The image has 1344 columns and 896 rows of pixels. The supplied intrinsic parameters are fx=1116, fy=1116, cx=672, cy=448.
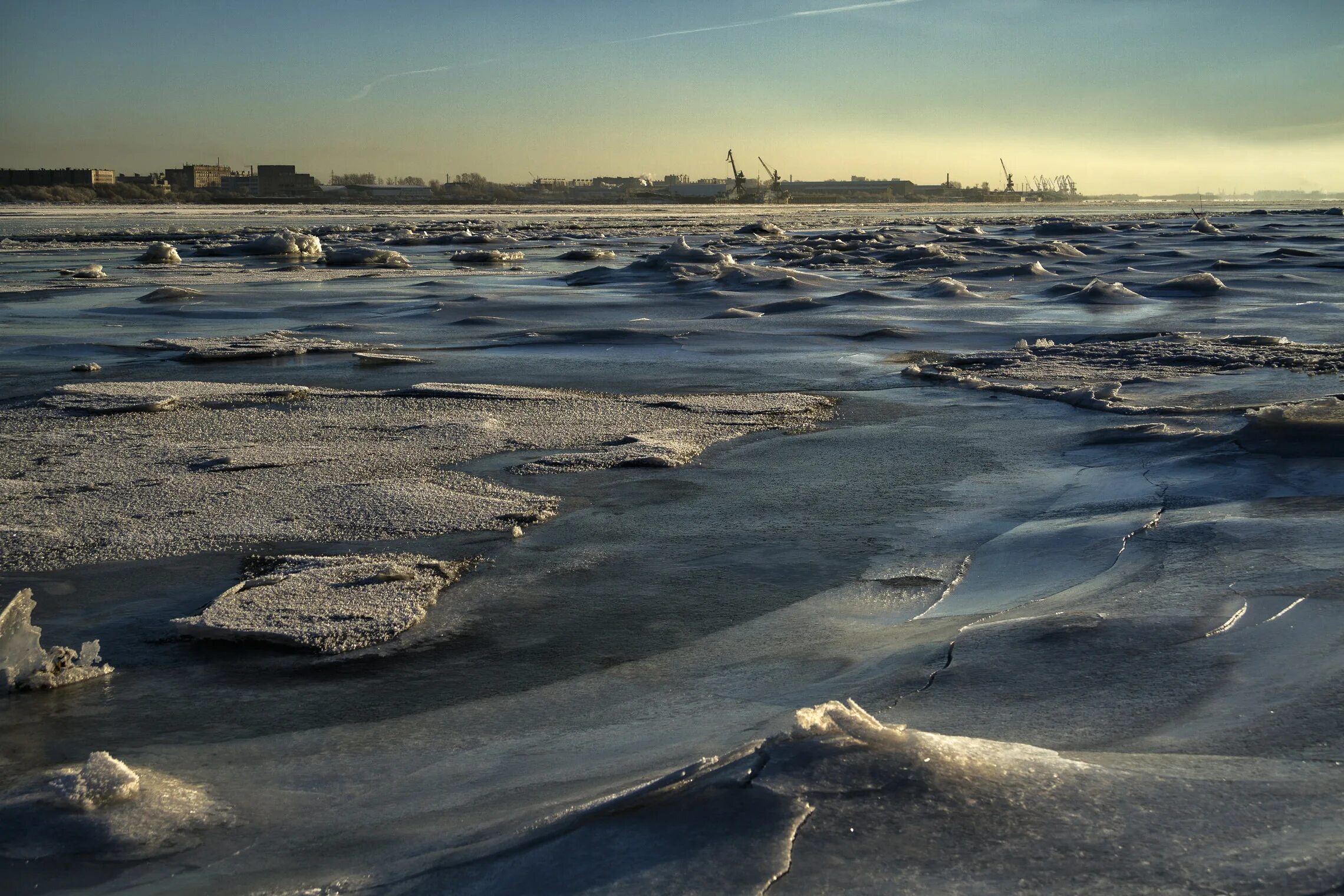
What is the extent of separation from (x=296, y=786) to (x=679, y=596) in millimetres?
1323

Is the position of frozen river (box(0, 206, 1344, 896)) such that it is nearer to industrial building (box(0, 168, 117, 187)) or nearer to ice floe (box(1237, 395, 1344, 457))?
ice floe (box(1237, 395, 1344, 457))

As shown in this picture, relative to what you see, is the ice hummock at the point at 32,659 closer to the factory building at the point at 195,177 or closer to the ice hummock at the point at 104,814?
the ice hummock at the point at 104,814

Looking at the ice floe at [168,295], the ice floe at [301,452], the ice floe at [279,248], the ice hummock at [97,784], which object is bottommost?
the ice hummock at [97,784]

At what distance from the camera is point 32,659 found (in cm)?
267

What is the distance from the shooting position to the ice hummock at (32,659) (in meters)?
2.64

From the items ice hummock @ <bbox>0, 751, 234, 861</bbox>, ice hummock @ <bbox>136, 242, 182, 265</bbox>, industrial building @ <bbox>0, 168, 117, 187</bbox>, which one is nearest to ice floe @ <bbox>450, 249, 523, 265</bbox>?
ice hummock @ <bbox>136, 242, 182, 265</bbox>

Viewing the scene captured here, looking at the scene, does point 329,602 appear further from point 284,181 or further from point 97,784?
point 284,181

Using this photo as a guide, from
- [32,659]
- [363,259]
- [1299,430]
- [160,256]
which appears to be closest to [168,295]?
[160,256]

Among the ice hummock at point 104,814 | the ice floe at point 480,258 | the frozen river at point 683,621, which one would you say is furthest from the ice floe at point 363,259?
the ice hummock at point 104,814

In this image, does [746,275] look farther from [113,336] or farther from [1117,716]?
[1117,716]

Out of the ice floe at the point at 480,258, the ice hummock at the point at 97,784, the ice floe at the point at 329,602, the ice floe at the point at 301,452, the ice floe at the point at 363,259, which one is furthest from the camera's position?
the ice floe at the point at 480,258

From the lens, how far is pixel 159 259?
19.5 m

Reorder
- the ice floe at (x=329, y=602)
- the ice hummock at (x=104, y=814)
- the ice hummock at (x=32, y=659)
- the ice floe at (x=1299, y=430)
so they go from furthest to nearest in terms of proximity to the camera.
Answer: the ice floe at (x=1299, y=430), the ice floe at (x=329, y=602), the ice hummock at (x=32, y=659), the ice hummock at (x=104, y=814)

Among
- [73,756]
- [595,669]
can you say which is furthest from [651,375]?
[73,756]
